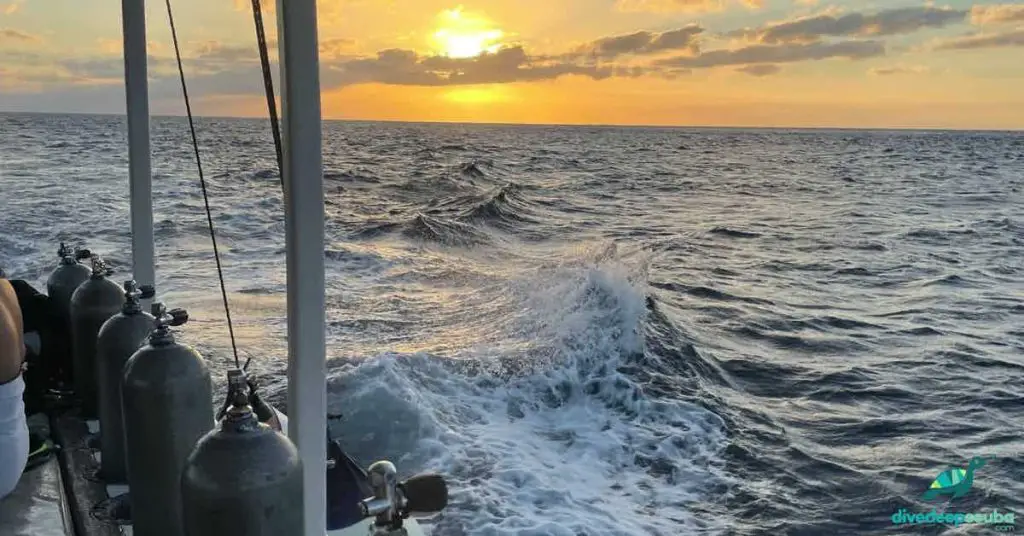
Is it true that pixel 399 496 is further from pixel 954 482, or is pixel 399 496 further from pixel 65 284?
pixel 954 482

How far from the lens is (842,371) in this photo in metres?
9.67

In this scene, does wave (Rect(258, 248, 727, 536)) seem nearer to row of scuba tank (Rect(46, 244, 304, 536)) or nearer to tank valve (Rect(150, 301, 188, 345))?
row of scuba tank (Rect(46, 244, 304, 536))

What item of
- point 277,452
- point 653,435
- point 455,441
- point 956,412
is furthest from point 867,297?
point 277,452

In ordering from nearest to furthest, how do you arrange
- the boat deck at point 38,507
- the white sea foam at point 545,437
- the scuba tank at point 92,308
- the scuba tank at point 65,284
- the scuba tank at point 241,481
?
the scuba tank at point 241,481 < the boat deck at point 38,507 < the scuba tank at point 92,308 < the scuba tank at point 65,284 < the white sea foam at point 545,437

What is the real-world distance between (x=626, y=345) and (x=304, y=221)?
8298 mm

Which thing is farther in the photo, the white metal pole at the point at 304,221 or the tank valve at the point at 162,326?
the tank valve at the point at 162,326

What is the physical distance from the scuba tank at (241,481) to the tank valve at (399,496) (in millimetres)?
369

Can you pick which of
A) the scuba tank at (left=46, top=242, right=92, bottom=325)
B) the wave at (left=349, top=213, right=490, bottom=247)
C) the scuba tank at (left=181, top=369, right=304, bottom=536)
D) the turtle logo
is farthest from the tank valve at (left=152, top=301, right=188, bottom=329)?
the wave at (left=349, top=213, right=490, bottom=247)

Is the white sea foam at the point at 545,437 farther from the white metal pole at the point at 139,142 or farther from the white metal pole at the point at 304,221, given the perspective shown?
the white metal pole at the point at 304,221

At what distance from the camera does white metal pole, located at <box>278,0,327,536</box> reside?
5.60ft

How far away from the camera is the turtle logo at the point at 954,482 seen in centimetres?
645

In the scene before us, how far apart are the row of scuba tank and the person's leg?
0.22 metres

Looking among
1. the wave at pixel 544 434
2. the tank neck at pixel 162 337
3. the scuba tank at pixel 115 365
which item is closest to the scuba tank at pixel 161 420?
the tank neck at pixel 162 337

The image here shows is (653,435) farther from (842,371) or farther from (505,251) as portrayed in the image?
(505,251)
